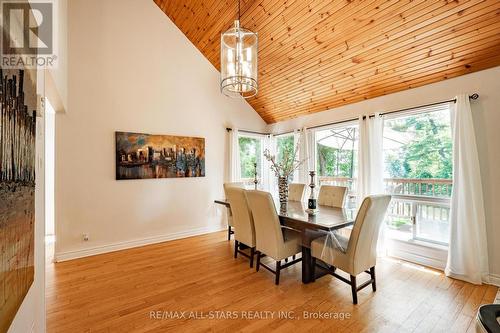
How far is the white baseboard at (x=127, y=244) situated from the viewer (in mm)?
3308

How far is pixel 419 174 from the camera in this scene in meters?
3.30

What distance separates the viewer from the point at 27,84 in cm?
104

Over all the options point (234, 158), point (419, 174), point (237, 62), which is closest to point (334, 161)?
point (419, 174)

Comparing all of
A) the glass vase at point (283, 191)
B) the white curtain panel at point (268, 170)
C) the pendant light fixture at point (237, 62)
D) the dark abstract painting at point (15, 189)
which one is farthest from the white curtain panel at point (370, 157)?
the dark abstract painting at point (15, 189)

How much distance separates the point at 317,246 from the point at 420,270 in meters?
1.61

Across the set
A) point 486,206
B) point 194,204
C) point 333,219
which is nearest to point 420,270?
point 486,206

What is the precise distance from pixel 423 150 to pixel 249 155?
3306 mm

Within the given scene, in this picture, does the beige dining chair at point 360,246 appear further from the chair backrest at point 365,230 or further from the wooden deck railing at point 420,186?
the wooden deck railing at point 420,186

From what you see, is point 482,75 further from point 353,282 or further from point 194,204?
point 194,204

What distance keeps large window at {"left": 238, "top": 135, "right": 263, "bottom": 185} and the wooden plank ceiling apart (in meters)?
1.32

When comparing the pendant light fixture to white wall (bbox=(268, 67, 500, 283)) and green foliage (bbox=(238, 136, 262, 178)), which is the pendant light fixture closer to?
white wall (bbox=(268, 67, 500, 283))

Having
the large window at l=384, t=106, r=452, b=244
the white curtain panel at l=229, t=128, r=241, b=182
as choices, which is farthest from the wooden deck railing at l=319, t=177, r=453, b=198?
the white curtain panel at l=229, t=128, r=241, b=182

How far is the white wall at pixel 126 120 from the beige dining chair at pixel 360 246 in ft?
9.38

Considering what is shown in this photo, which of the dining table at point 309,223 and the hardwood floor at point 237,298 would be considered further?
the dining table at point 309,223
